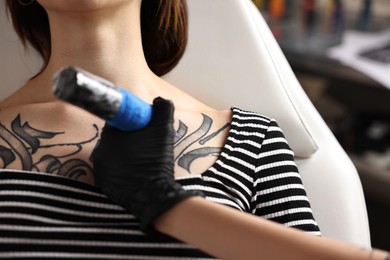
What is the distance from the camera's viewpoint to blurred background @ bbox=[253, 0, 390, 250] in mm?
2020

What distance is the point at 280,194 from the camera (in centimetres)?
99

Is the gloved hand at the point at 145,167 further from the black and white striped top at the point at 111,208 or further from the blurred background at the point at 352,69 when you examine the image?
the blurred background at the point at 352,69

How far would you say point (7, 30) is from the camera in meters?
1.22

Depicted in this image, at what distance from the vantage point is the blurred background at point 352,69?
2.02 metres

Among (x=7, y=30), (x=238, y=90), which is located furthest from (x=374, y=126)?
(x=7, y=30)

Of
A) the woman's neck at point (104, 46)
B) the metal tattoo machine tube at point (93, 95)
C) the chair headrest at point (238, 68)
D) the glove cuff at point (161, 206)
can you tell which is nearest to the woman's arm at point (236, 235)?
the glove cuff at point (161, 206)

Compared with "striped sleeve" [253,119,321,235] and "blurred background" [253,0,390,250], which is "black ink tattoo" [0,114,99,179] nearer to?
"striped sleeve" [253,119,321,235]

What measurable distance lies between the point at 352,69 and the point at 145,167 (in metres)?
1.29

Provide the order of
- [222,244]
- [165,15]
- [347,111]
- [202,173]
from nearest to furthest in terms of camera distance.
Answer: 1. [222,244]
2. [202,173]
3. [165,15]
4. [347,111]

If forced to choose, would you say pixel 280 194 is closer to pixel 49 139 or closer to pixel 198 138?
pixel 198 138

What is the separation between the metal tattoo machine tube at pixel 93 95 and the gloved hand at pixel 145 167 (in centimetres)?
5

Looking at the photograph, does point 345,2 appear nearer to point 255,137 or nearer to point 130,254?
point 255,137

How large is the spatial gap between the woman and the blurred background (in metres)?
0.98

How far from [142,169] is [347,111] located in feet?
5.34
